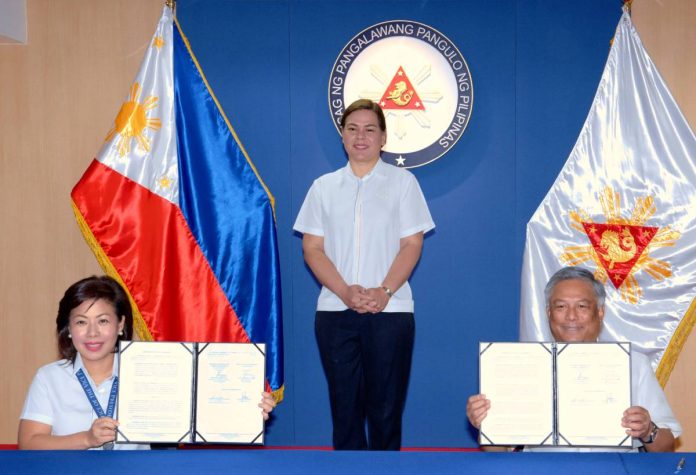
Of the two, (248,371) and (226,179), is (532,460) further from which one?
(226,179)

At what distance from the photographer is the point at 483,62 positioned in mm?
4027

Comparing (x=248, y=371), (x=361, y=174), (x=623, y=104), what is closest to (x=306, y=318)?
(x=361, y=174)

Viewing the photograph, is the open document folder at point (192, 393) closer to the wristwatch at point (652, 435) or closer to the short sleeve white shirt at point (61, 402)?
the short sleeve white shirt at point (61, 402)

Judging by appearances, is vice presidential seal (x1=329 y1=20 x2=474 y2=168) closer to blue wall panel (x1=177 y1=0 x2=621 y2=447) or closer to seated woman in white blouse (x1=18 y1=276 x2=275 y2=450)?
blue wall panel (x1=177 y1=0 x2=621 y2=447)

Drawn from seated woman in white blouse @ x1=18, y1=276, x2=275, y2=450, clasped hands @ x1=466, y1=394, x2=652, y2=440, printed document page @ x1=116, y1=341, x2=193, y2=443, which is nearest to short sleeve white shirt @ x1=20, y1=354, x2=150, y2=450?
seated woman in white blouse @ x1=18, y1=276, x2=275, y2=450

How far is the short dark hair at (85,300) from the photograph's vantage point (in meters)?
2.07

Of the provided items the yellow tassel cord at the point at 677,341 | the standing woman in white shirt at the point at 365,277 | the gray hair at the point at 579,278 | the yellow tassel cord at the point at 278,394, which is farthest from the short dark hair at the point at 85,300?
the yellow tassel cord at the point at 677,341

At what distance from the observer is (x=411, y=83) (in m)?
4.03

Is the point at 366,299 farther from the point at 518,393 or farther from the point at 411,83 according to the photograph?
the point at 411,83

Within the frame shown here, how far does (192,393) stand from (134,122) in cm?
236

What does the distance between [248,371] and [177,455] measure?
249 millimetres

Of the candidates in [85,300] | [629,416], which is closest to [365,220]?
[85,300]

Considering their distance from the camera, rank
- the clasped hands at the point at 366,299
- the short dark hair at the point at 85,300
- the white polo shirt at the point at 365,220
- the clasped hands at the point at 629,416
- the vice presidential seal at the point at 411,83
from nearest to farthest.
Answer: the clasped hands at the point at 629,416
the short dark hair at the point at 85,300
the clasped hands at the point at 366,299
the white polo shirt at the point at 365,220
the vice presidential seal at the point at 411,83

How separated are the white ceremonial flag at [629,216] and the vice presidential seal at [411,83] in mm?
674
